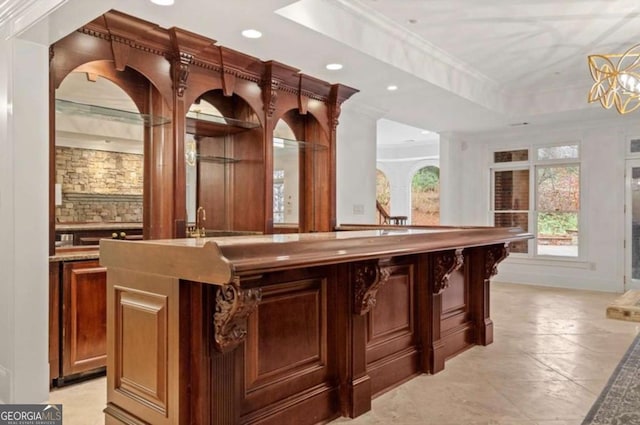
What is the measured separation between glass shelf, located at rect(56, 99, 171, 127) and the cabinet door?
111cm

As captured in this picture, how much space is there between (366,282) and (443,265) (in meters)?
0.90

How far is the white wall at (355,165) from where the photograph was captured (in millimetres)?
5793

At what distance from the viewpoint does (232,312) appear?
5.74ft

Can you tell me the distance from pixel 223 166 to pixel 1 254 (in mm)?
Result: 2369

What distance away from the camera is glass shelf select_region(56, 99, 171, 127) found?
314 cm

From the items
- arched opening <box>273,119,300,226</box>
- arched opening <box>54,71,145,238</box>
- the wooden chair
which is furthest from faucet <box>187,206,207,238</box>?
the wooden chair

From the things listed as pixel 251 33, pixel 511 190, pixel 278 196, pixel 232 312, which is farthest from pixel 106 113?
pixel 511 190

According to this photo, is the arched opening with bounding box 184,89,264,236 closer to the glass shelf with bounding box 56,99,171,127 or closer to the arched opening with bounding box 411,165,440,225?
the glass shelf with bounding box 56,99,171,127

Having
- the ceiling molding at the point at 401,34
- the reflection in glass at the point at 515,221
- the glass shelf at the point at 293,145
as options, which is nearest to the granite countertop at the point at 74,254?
the glass shelf at the point at 293,145

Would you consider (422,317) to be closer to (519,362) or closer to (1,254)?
(519,362)

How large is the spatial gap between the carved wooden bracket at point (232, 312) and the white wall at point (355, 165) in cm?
396

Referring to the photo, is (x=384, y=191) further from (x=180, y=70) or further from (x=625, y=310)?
(x=625, y=310)

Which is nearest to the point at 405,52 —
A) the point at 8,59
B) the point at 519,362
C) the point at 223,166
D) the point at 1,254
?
the point at 223,166

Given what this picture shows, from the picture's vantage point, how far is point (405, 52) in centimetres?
433
